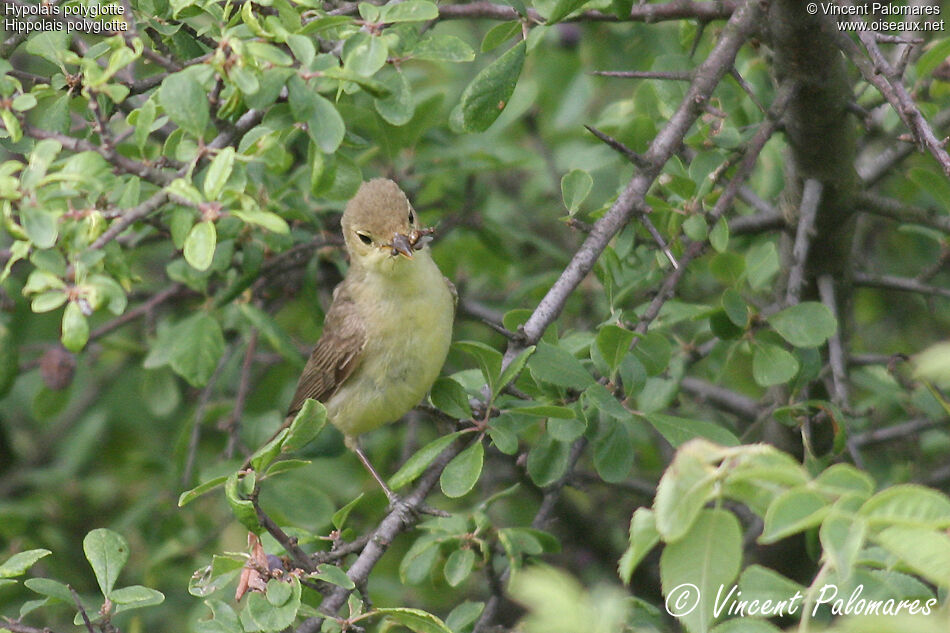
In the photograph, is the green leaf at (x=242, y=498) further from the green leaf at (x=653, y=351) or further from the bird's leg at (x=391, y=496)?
the green leaf at (x=653, y=351)

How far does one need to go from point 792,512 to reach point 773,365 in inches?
66.0

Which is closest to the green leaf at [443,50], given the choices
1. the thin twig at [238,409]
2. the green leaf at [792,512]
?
the green leaf at [792,512]

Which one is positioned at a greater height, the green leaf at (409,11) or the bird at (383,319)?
the green leaf at (409,11)

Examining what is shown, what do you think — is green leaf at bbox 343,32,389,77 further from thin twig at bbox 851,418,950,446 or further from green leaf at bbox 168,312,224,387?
thin twig at bbox 851,418,950,446

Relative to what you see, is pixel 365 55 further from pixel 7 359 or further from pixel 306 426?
pixel 7 359

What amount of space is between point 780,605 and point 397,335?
2.36 m

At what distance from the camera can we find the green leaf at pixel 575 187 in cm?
315

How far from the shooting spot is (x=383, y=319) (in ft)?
13.7

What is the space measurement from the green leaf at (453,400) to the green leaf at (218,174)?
1112mm

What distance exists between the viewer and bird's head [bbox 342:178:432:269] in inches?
155

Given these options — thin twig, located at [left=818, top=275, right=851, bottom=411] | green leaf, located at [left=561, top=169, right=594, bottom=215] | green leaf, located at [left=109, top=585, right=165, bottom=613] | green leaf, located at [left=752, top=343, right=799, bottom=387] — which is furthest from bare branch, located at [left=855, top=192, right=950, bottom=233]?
green leaf, located at [left=109, top=585, right=165, bottom=613]

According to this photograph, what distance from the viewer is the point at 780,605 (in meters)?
2.00

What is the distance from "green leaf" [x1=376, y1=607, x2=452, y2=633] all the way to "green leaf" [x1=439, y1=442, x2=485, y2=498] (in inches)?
15.5

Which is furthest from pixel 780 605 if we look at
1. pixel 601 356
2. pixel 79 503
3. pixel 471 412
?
pixel 79 503
